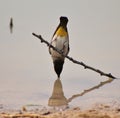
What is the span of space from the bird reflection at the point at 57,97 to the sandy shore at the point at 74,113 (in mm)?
202

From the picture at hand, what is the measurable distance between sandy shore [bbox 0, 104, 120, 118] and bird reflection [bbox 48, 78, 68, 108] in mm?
202

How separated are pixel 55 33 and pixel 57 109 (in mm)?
851

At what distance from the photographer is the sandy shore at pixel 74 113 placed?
2.26 m

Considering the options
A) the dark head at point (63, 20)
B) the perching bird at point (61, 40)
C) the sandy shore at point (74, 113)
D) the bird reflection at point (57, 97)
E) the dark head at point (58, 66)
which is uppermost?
the dark head at point (63, 20)

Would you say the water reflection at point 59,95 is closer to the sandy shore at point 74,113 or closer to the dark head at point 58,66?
the dark head at point 58,66

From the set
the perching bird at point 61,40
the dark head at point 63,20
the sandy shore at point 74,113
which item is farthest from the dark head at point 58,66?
the sandy shore at point 74,113

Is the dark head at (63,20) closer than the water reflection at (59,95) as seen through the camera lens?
No

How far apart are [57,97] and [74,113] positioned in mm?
540

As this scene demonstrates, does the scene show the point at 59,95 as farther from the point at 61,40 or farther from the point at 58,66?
the point at 61,40

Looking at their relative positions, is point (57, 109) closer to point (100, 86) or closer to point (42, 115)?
point (42, 115)

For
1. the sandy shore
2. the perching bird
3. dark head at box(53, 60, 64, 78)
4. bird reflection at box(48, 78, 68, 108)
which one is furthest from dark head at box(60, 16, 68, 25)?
the sandy shore

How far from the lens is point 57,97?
9.46 ft

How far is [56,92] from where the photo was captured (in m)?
2.95

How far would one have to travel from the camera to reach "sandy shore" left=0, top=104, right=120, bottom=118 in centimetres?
226
